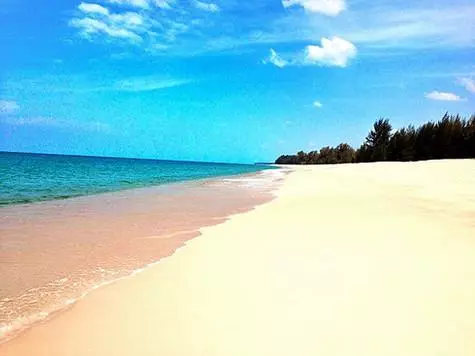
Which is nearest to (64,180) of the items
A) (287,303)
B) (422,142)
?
(287,303)

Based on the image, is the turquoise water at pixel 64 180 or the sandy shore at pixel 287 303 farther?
the turquoise water at pixel 64 180

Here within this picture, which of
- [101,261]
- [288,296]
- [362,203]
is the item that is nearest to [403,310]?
[288,296]

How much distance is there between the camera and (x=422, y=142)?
167 feet

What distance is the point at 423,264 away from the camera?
4.06 m

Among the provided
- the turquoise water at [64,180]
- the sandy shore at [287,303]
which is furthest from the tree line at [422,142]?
the sandy shore at [287,303]

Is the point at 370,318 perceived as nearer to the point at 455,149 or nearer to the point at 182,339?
the point at 182,339

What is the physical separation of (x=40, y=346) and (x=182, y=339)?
3.09ft

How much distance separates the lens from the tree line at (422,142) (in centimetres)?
4559

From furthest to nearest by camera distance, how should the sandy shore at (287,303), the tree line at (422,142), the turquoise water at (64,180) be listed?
1. the tree line at (422,142)
2. the turquoise water at (64,180)
3. the sandy shore at (287,303)

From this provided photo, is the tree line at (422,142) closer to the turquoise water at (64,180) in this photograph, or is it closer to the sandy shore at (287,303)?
the turquoise water at (64,180)

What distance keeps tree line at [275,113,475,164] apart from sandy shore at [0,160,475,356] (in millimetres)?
47127

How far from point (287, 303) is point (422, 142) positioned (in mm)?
54939

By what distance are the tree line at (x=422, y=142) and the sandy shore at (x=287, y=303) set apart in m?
47.1

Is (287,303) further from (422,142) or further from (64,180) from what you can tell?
(422,142)
